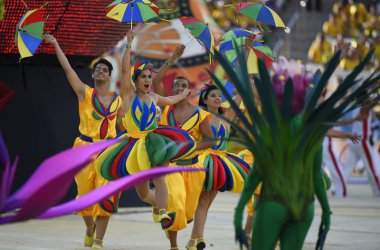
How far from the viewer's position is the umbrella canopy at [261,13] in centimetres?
981

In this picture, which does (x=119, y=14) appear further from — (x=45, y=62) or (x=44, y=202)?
(x=44, y=202)

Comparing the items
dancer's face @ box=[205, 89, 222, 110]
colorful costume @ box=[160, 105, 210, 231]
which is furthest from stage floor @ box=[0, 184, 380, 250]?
dancer's face @ box=[205, 89, 222, 110]

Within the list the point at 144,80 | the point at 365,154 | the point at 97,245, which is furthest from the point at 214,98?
the point at 365,154

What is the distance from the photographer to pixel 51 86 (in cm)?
1370

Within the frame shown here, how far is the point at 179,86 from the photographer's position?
9922 mm

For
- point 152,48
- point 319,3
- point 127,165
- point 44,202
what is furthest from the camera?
point 319,3

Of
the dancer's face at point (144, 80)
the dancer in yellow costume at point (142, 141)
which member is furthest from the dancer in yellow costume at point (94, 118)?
the dancer's face at point (144, 80)

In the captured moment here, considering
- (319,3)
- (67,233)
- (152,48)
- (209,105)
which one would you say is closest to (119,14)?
(209,105)

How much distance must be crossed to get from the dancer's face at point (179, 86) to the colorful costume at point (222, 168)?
487mm

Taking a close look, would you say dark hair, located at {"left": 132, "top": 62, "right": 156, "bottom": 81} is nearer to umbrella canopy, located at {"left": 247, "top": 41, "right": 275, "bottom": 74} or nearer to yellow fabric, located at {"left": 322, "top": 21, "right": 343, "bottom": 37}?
umbrella canopy, located at {"left": 247, "top": 41, "right": 275, "bottom": 74}

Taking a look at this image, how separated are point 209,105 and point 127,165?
131 cm

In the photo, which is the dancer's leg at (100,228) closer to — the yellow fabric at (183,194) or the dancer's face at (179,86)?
the yellow fabric at (183,194)

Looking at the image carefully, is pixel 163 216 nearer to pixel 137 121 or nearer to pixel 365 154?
pixel 137 121

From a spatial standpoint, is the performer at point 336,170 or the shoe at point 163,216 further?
the performer at point 336,170
